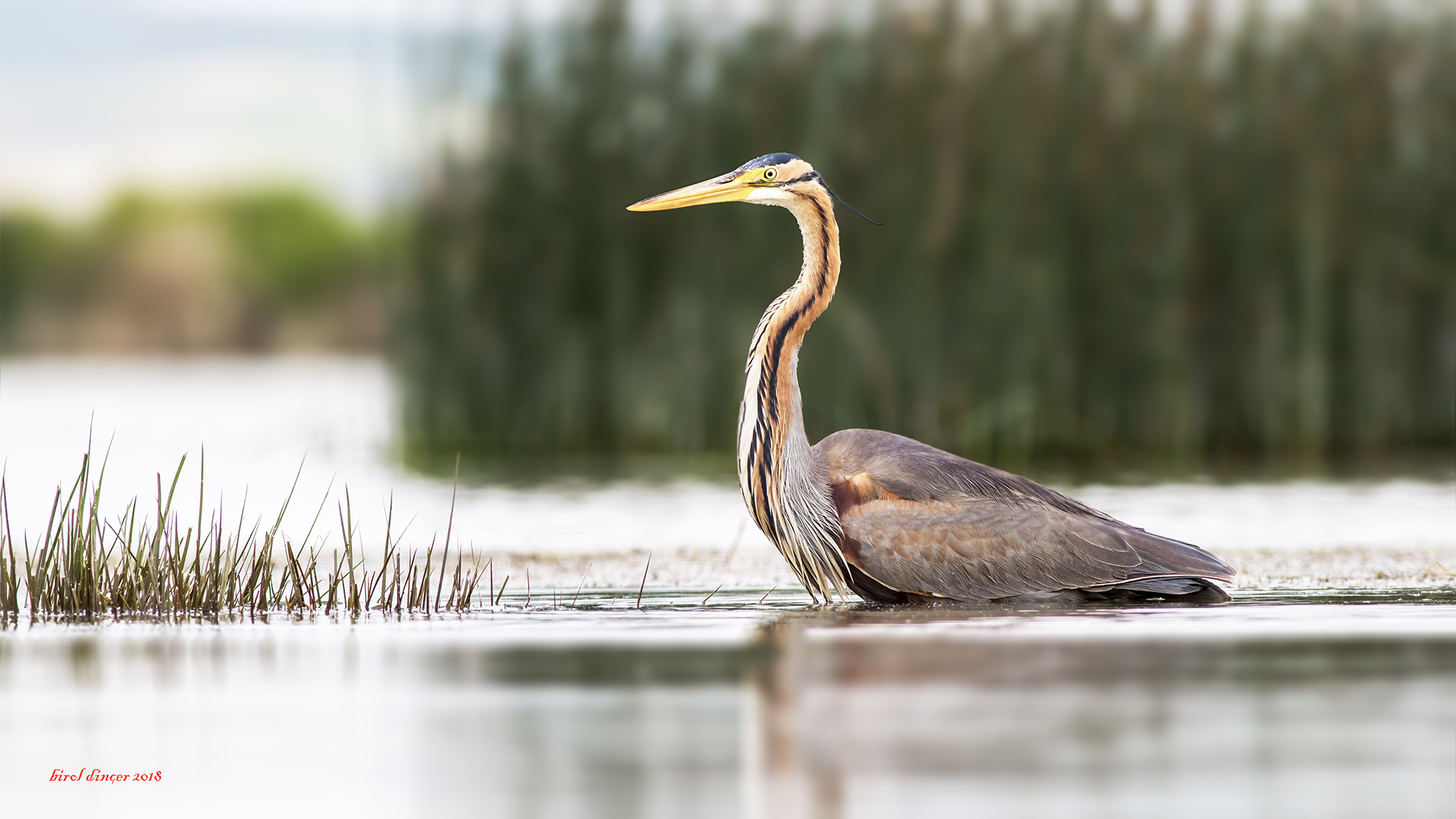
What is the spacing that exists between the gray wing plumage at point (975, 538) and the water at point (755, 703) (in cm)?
19

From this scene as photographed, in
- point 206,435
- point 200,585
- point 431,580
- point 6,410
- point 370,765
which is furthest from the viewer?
point 6,410

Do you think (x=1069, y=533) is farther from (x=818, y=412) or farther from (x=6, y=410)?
(x=6, y=410)

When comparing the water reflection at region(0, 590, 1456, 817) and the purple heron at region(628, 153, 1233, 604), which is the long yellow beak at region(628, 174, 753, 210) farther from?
the water reflection at region(0, 590, 1456, 817)

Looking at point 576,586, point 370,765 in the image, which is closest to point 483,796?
point 370,765

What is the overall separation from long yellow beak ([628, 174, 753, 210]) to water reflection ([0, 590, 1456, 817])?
2.08m

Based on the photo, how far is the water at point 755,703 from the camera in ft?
14.0

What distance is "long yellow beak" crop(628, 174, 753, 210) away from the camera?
818cm

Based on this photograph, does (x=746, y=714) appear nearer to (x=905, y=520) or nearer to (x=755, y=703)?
(x=755, y=703)

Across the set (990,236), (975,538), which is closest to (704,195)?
(975,538)

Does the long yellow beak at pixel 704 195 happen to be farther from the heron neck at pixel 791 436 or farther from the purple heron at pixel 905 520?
the heron neck at pixel 791 436

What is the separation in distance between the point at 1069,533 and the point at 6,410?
15892 mm

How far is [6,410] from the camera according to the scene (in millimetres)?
20266
